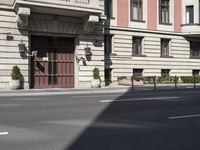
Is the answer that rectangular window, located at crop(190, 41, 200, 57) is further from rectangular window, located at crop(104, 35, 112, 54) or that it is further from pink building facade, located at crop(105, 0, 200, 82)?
rectangular window, located at crop(104, 35, 112, 54)

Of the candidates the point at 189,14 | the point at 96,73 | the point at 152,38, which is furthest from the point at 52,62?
the point at 189,14

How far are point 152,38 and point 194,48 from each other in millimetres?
6347

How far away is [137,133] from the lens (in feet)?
27.2

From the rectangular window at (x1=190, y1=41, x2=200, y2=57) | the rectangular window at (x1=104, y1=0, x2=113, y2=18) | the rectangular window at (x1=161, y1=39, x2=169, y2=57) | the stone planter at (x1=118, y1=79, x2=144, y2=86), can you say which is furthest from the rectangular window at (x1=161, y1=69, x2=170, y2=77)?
the rectangular window at (x1=104, y1=0, x2=113, y2=18)

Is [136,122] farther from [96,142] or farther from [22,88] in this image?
[22,88]

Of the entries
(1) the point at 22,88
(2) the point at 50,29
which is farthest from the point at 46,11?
(1) the point at 22,88

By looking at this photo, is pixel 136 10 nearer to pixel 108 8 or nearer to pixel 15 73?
pixel 108 8

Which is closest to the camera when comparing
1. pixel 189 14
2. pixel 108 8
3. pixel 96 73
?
pixel 96 73

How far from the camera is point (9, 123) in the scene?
9.54 meters

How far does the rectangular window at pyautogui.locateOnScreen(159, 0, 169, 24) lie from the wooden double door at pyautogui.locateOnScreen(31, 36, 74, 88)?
11873 millimetres

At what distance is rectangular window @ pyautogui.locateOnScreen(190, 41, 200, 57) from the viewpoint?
38594 mm

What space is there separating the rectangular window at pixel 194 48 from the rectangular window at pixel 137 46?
7.07 meters

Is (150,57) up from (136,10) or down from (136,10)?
down

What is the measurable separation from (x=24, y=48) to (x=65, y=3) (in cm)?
428
